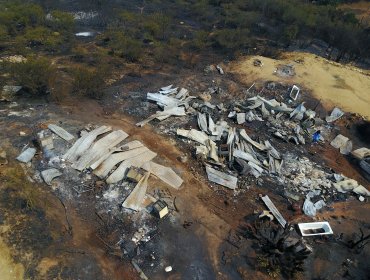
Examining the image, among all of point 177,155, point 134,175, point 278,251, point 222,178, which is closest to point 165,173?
point 134,175

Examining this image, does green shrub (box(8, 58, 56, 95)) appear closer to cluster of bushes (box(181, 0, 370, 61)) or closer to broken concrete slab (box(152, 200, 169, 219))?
broken concrete slab (box(152, 200, 169, 219))

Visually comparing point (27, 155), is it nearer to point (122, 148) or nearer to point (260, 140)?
point (122, 148)

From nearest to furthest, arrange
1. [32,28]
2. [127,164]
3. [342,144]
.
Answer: [127,164], [342,144], [32,28]

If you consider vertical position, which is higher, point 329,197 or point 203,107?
point 203,107

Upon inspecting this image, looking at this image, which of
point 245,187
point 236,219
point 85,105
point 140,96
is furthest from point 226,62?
point 236,219

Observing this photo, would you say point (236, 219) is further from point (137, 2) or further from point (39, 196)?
point (137, 2)

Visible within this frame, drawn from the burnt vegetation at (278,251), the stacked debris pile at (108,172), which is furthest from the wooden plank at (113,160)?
the burnt vegetation at (278,251)
